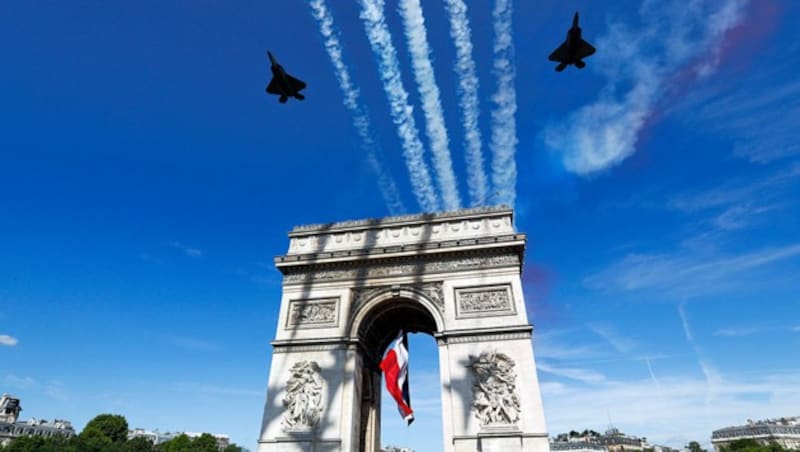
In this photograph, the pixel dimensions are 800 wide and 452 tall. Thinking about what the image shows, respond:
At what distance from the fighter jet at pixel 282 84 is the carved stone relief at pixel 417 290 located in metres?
8.00

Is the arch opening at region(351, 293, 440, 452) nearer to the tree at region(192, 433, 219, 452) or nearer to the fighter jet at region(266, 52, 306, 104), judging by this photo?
the fighter jet at region(266, 52, 306, 104)

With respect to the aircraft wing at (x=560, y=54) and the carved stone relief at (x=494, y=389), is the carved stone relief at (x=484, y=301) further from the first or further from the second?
the aircraft wing at (x=560, y=54)

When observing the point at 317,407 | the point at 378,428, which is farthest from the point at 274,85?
the point at 378,428

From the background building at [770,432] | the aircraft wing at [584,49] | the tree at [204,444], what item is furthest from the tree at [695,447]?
the aircraft wing at [584,49]

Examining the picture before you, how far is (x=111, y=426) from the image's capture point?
54688mm

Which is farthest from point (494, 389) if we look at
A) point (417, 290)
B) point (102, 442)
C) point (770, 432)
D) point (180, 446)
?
point (770, 432)

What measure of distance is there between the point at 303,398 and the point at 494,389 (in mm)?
6468

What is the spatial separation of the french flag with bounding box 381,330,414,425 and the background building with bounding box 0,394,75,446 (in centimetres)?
8470

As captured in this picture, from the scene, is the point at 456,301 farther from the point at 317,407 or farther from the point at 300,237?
the point at 300,237

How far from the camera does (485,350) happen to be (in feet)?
48.0

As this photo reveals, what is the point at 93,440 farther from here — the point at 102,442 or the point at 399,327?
the point at 399,327

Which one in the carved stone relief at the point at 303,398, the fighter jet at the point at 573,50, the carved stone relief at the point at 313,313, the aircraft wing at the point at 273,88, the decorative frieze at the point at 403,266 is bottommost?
the carved stone relief at the point at 303,398

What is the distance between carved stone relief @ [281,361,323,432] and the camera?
565 inches

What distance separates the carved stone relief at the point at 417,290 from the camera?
15969mm
